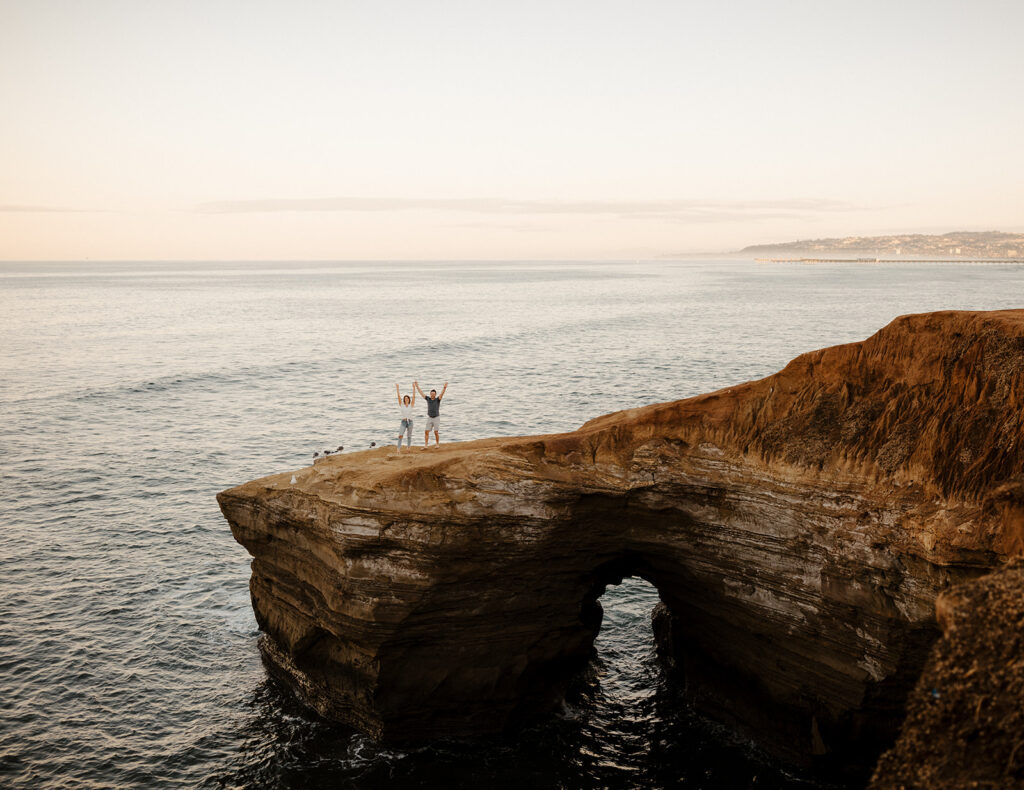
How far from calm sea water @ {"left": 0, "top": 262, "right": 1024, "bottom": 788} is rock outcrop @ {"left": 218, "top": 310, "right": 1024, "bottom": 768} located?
1.48 m

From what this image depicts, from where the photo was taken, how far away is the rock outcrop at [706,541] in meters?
12.9

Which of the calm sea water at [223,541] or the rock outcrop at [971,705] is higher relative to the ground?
the rock outcrop at [971,705]

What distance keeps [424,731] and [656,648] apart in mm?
7240

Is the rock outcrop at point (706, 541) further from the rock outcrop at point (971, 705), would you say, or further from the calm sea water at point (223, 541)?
the rock outcrop at point (971, 705)

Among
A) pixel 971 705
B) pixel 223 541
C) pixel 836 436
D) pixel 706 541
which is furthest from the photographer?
pixel 223 541

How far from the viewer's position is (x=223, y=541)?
27812 millimetres

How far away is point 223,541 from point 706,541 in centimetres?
1949

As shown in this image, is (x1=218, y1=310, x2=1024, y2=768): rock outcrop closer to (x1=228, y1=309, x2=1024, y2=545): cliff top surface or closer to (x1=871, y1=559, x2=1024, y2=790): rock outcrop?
(x1=228, y1=309, x2=1024, y2=545): cliff top surface

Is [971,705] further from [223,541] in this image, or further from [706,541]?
[223,541]

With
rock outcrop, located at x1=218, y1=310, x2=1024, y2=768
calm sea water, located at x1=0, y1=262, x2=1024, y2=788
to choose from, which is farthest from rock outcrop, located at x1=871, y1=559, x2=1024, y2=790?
calm sea water, located at x1=0, y1=262, x2=1024, y2=788

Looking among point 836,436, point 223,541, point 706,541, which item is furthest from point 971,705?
point 223,541

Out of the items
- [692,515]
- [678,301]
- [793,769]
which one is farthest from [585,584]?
[678,301]

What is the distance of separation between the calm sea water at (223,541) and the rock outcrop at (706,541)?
4.84 feet

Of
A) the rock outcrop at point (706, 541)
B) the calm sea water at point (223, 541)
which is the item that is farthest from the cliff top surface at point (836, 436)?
the calm sea water at point (223, 541)
